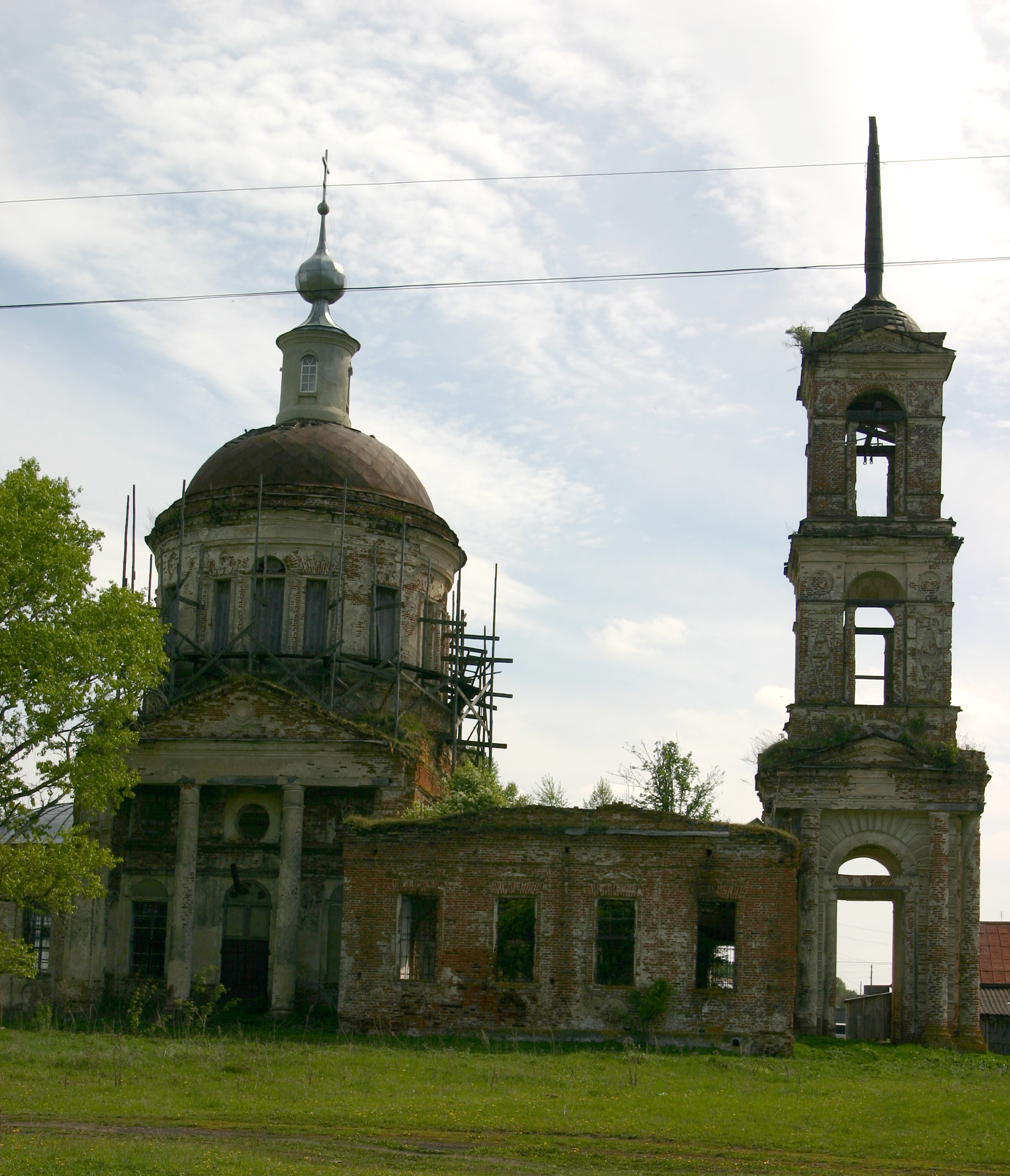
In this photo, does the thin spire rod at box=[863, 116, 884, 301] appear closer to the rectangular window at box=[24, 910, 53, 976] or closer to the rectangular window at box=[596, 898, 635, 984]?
the rectangular window at box=[596, 898, 635, 984]

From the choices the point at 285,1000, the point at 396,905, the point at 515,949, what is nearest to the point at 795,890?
the point at 515,949

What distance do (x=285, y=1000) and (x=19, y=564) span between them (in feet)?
29.1

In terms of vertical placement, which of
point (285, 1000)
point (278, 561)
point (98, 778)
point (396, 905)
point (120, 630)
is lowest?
point (285, 1000)

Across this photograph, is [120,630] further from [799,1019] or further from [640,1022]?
[799,1019]

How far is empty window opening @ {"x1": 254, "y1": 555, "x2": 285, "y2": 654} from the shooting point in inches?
1146

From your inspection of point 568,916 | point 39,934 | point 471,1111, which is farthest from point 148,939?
point 471,1111

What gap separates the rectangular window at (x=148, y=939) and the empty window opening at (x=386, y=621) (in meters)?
6.28

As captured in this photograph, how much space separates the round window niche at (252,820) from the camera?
1062 inches

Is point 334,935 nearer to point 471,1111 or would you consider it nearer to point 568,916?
point 568,916

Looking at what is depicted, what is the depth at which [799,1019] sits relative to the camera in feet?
79.5

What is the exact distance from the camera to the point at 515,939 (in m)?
23.3

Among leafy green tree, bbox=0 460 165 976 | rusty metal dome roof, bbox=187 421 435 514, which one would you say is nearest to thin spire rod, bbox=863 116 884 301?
rusty metal dome roof, bbox=187 421 435 514

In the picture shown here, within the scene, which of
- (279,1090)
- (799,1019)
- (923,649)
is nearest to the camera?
(279,1090)

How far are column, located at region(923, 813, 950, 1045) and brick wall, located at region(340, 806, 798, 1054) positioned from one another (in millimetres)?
2972
